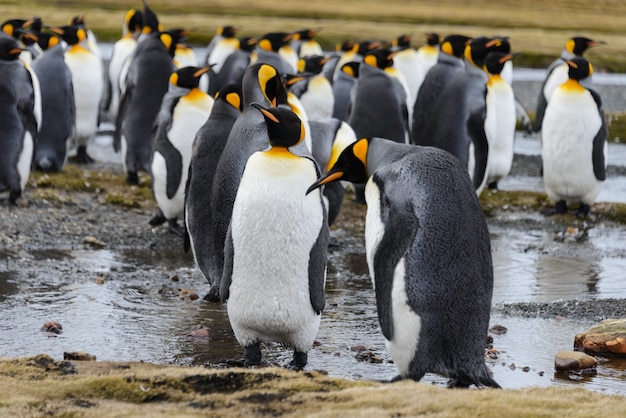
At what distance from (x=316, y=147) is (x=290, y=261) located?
366cm

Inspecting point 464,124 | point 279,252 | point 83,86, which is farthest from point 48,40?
point 279,252

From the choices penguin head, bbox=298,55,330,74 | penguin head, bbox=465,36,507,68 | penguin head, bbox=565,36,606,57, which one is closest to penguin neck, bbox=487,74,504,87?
penguin head, bbox=465,36,507,68

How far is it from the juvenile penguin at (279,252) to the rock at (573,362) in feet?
4.36

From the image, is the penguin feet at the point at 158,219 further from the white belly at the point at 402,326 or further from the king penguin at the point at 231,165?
the white belly at the point at 402,326

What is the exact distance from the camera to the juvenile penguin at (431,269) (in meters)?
5.04

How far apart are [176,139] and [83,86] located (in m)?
5.01

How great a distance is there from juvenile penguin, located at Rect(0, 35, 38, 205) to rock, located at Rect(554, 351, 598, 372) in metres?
6.21

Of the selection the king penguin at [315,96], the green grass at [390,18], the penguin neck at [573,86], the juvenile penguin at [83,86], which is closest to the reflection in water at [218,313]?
the penguin neck at [573,86]

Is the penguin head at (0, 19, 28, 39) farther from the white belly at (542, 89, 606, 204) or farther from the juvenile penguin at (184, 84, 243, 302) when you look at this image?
the juvenile penguin at (184, 84, 243, 302)

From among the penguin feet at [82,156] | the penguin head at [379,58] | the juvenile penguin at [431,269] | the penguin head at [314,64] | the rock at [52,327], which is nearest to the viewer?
the juvenile penguin at [431,269]

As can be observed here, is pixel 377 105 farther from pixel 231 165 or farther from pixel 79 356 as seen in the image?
pixel 79 356

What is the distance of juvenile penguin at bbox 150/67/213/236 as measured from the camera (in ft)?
31.1

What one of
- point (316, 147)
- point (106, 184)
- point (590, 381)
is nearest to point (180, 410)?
point (590, 381)

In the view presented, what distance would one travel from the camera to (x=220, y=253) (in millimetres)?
6711
